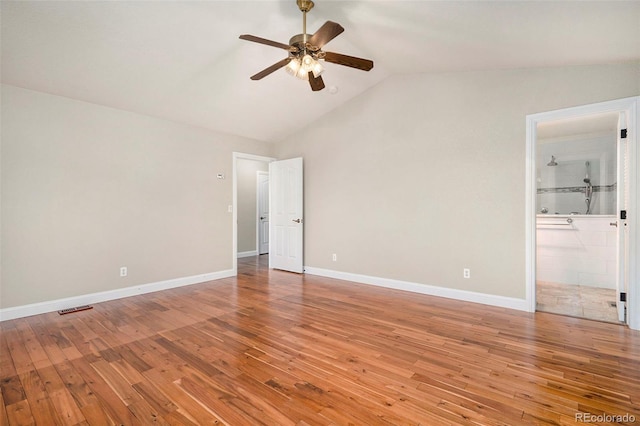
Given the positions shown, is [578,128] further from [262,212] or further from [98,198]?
[98,198]

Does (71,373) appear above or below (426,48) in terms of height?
below

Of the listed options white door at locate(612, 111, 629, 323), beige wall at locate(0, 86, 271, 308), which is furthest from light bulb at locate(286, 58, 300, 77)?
white door at locate(612, 111, 629, 323)

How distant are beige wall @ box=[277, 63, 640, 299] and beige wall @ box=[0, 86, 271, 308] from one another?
208cm

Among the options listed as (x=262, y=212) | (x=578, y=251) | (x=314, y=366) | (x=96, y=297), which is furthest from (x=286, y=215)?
(x=578, y=251)

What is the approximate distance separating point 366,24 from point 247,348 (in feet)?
11.1

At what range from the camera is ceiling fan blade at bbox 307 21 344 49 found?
7.21ft

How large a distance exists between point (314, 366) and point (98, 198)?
358cm

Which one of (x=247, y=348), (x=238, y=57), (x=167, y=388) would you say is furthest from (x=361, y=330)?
(x=238, y=57)

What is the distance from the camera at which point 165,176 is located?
4.49m

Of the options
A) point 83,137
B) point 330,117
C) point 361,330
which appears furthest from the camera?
point 330,117

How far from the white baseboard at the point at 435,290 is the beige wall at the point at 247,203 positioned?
298 centimetres

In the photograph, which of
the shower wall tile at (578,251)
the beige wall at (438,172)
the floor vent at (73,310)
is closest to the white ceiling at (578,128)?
the beige wall at (438,172)

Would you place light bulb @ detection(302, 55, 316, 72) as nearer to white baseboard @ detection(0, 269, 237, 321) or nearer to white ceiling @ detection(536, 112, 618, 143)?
white ceiling @ detection(536, 112, 618, 143)

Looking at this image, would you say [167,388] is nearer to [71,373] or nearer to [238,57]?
[71,373]
